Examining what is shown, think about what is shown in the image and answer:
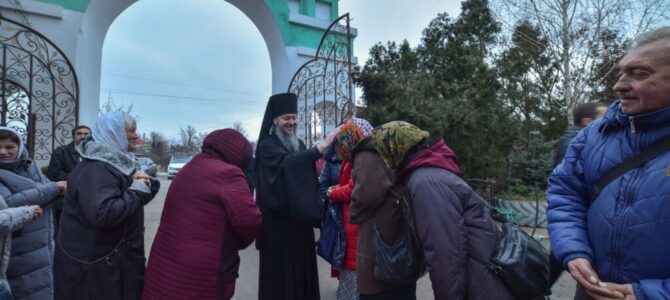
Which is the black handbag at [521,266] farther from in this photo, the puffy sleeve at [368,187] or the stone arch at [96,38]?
the stone arch at [96,38]

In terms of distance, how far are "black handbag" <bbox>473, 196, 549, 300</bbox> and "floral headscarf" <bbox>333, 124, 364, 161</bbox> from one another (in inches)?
48.8

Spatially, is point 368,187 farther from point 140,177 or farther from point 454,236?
point 140,177

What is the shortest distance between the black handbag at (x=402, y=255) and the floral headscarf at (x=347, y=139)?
0.83m

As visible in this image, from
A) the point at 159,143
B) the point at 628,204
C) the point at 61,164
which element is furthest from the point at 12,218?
the point at 159,143

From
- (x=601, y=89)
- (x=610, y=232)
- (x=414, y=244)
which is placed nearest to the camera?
(x=610, y=232)

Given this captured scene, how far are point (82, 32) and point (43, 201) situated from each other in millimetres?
3532

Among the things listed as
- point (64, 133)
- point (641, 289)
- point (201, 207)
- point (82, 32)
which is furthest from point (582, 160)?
point (82, 32)

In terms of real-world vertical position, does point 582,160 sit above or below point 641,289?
above

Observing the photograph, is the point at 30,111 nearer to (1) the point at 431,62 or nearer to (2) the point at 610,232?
(2) the point at 610,232

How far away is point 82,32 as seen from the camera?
5008 mm

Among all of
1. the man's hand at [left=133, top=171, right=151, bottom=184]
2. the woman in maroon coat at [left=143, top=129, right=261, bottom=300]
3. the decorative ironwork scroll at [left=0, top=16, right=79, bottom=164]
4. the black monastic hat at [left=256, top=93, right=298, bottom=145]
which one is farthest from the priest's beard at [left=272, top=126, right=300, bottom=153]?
the decorative ironwork scroll at [left=0, top=16, right=79, bottom=164]

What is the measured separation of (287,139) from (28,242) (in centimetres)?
183

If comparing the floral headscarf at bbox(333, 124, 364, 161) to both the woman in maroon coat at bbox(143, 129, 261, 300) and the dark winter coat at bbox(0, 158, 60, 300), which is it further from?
the dark winter coat at bbox(0, 158, 60, 300)

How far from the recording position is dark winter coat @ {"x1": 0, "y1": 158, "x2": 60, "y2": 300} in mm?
2238
